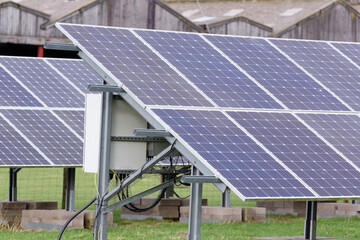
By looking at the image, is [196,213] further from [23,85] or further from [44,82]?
[44,82]

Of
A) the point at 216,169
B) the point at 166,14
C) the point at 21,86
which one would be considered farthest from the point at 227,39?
the point at 166,14

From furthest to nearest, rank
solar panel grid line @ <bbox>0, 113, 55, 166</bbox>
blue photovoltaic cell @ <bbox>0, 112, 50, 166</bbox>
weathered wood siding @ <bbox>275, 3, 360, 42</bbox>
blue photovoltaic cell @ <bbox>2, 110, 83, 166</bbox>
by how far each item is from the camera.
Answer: weathered wood siding @ <bbox>275, 3, 360, 42</bbox>, blue photovoltaic cell @ <bbox>2, 110, 83, 166</bbox>, solar panel grid line @ <bbox>0, 113, 55, 166</bbox>, blue photovoltaic cell @ <bbox>0, 112, 50, 166</bbox>

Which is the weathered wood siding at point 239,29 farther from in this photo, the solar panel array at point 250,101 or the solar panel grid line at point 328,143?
the solar panel grid line at point 328,143

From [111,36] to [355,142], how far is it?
4483 mm

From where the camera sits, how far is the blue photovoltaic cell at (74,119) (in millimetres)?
23077

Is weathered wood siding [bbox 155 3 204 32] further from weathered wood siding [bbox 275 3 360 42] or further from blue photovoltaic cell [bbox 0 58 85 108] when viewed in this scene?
blue photovoltaic cell [bbox 0 58 85 108]

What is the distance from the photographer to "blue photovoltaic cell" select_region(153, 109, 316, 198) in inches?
530

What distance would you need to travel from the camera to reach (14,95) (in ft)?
78.5

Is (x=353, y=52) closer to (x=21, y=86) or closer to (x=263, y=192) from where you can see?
(x=263, y=192)

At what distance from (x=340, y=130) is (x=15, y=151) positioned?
8.34 metres

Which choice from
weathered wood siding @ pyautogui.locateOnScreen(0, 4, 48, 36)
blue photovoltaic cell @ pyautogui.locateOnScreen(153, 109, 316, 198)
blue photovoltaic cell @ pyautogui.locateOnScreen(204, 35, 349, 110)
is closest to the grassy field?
blue photovoltaic cell @ pyautogui.locateOnScreen(153, 109, 316, 198)

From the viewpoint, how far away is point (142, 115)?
14938 millimetres

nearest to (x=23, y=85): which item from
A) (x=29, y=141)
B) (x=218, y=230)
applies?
(x=29, y=141)

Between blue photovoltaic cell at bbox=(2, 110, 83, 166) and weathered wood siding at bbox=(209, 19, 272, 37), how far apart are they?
35.0 m
